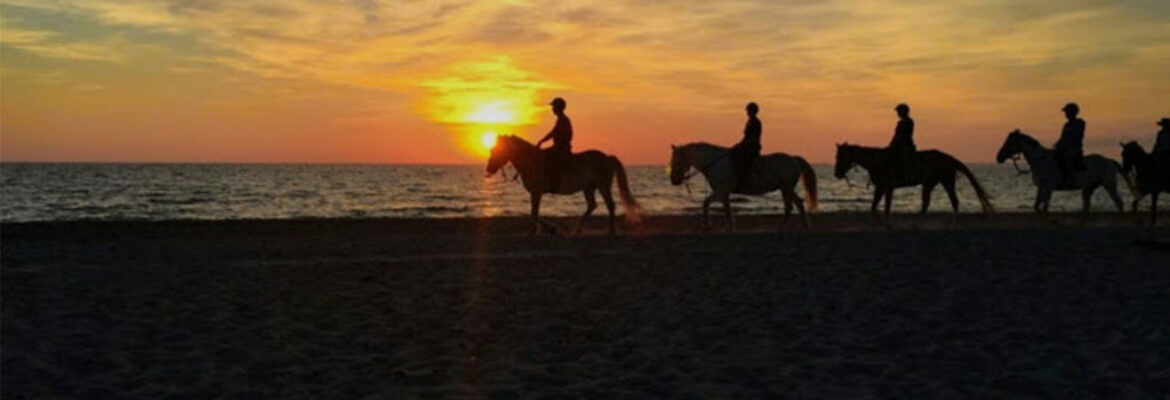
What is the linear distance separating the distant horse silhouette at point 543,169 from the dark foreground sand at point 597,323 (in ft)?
11.2

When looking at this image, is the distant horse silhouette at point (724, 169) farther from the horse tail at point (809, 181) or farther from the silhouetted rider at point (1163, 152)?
the silhouetted rider at point (1163, 152)

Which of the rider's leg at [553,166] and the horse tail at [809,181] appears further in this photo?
the horse tail at [809,181]

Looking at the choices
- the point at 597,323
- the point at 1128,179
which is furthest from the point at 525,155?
the point at 1128,179

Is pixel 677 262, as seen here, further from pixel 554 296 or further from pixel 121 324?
pixel 121 324

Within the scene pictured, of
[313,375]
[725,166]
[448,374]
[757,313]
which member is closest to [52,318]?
[313,375]

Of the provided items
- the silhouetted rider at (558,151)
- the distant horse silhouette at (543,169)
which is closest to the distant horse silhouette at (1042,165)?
the distant horse silhouette at (543,169)

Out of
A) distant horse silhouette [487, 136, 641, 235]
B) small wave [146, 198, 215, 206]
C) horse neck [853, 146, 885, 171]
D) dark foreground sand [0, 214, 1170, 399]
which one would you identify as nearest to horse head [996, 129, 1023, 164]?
horse neck [853, 146, 885, 171]

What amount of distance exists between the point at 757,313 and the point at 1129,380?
11.9ft

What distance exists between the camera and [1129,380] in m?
6.85

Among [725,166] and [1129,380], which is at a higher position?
[725,166]

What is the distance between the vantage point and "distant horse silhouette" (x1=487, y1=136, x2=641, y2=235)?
64.8 feet

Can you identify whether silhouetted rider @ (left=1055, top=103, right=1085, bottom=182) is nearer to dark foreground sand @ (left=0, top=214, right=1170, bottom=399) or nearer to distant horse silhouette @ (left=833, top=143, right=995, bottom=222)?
distant horse silhouette @ (left=833, top=143, right=995, bottom=222)

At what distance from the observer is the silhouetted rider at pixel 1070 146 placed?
71.4 ft

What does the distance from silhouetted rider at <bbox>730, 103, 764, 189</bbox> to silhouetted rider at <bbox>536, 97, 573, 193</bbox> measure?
3718 mm
